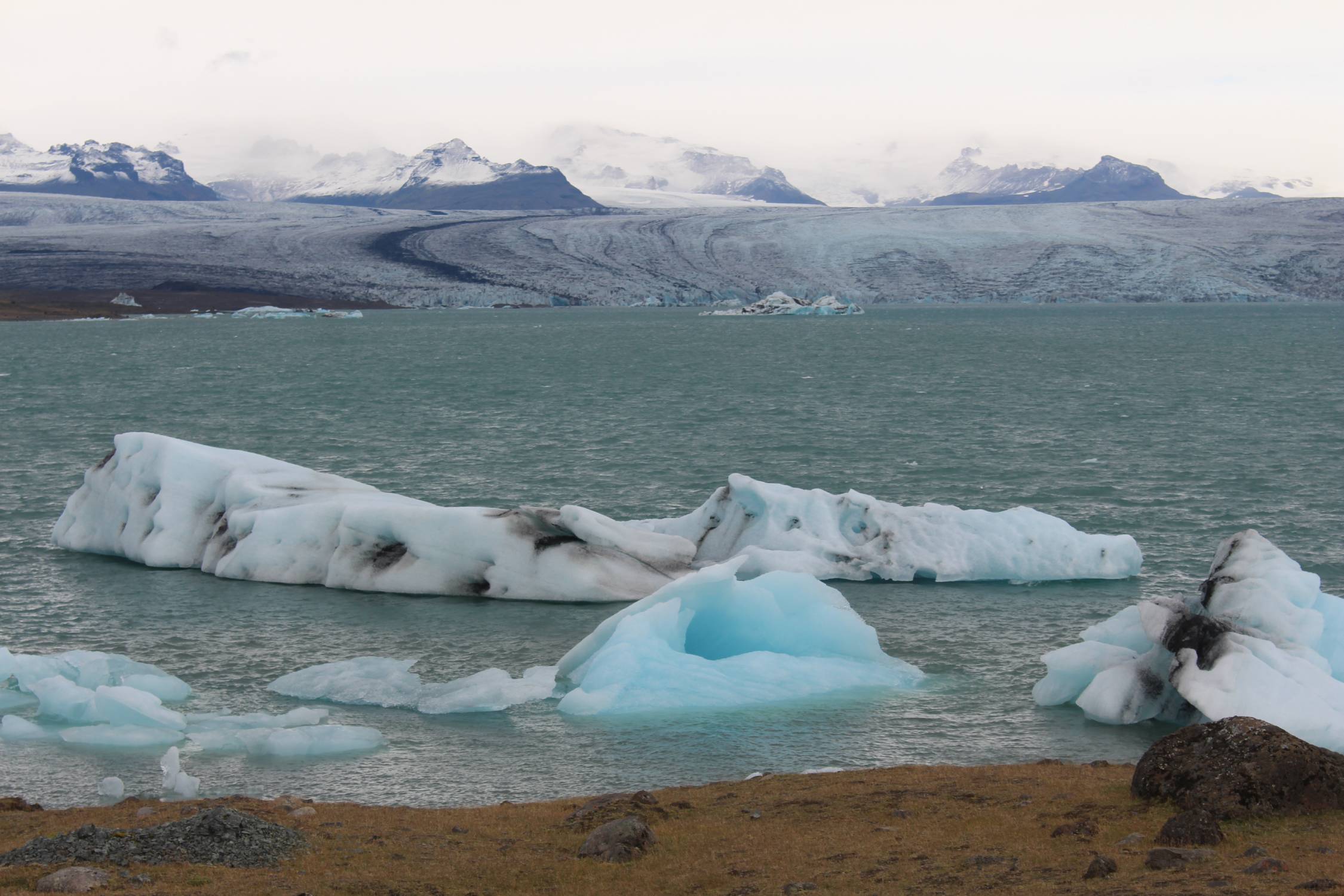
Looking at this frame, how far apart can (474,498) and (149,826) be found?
52.4 feet

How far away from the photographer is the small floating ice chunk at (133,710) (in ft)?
39.6

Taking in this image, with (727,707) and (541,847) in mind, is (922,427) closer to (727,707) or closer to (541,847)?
(727,707)

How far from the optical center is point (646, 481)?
2639cm

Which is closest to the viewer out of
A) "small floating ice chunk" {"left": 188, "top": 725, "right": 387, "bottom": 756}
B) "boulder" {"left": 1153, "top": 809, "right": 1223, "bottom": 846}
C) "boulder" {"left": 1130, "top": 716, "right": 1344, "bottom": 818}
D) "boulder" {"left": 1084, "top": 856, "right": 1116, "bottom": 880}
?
"boulder" {"left": 1084, "top": 856, "right": 1116, "bottom": 880}

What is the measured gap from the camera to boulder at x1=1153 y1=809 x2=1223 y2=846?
7.36 m

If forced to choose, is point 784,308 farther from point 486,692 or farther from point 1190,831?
point 1190,831

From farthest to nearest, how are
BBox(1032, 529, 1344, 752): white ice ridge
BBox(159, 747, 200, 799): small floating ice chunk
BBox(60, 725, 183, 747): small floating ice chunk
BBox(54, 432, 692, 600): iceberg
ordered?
BBox(54, 432, 692, 600): iceberg, BBox(60, 725, 183, 747): small floating ice chunk, BBox(1032, 529, 1344, 752): white ice ridge, BBox(159, 747, 200, 799): small floating ice chunk

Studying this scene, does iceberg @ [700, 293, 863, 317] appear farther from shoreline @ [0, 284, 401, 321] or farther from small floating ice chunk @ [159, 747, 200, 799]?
small floating ice chunk @ [159, 747, 200, 799]

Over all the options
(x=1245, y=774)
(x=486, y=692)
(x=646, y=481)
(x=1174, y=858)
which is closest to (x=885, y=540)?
(x=486, y=692)

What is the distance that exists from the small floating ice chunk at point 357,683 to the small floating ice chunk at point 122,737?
1525 millimetres

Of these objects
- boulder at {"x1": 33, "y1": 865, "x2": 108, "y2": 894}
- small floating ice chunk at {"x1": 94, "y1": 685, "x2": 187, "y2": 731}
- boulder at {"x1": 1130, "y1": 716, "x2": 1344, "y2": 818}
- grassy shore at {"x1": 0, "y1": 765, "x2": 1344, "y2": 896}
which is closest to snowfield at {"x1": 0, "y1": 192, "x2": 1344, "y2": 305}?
small floating ice chunk at {"x1": 94, "y1": 685, "x2": 187, "y2": 731}

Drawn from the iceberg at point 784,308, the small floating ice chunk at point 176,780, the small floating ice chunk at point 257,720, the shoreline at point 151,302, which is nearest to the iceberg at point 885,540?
the small floating ice chunk at point 257,720

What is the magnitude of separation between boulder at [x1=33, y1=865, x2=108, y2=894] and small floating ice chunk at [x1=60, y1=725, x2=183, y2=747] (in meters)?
4.98

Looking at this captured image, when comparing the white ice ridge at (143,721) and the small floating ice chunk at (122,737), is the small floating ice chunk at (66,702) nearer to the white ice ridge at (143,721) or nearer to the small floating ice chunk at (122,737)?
the white ice ridge at (143,721)
